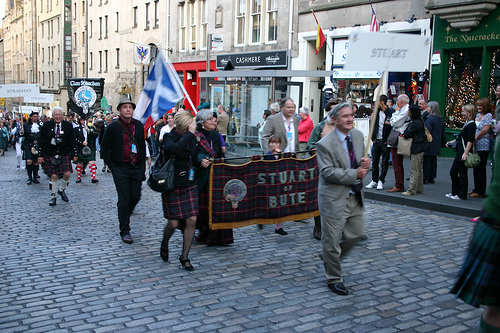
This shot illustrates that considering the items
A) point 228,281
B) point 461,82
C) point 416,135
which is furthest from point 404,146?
point 461,82

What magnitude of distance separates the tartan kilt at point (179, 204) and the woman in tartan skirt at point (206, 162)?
0.51 meters

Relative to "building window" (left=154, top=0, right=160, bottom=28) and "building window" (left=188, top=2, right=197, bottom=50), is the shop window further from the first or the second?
"building window" (left=154, top=0, right=160, bottom=28)

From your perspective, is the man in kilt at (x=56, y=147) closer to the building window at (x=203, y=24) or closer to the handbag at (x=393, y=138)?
the handbag at (x=393, y=138)

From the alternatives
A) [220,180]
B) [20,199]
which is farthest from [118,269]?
[20,199]

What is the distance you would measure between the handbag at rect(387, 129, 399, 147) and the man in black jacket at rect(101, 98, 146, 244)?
5455 mm

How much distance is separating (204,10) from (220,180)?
26.1 meters

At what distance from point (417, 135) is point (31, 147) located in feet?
32.1

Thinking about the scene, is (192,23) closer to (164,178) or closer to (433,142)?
(433,142)

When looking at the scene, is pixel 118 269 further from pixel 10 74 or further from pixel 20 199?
pixel 10 74

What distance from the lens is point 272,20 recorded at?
974 inches

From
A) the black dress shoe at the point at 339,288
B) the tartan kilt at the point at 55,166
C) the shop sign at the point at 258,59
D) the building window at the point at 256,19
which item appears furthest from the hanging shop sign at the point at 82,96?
the black dress shoe at the point at 339,288

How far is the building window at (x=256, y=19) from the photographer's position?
A: 25.8 m

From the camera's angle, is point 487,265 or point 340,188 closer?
point 487,265

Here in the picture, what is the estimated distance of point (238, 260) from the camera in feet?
20.8
